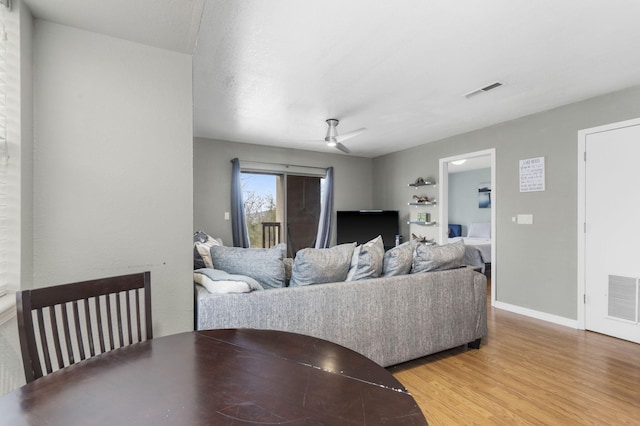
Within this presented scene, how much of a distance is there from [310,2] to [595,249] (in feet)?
11.9

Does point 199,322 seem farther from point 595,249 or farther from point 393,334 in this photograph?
point 595,249

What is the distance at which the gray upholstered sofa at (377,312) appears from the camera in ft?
6.28

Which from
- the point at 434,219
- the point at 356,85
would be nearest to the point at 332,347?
the point at 356,85

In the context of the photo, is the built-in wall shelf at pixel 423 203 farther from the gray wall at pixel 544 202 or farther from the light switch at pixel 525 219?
the light switch at pixel 525 219

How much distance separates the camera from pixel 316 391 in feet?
2.61

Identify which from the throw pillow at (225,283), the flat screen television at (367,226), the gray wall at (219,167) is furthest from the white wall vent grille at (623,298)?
the gray wall at (219,167)

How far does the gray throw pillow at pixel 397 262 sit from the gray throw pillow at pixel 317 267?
397mm

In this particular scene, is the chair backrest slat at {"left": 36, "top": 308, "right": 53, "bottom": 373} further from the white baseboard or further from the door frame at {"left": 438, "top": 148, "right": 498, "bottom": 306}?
the door frame at {"left": 438, "top": 148, "right": 498, "bottom": 306}

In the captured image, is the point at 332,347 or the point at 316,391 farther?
the point at 332,347

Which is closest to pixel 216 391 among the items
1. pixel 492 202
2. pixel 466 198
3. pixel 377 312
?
pixel 377 312

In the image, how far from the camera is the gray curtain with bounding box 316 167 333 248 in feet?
19.9

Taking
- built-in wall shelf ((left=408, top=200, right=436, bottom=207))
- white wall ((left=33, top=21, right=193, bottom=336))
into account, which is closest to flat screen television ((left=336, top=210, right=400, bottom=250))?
built-in wall shelf ((left=408, top=200, right=436, bottom=207))

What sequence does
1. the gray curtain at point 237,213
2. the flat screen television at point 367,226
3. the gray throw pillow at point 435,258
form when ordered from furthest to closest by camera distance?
1. the flat screen television at point 367,226
2. the gray curtain at point 237,213
3. the gray throw pillow at point 435,258

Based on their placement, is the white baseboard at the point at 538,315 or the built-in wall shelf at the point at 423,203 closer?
the white baseboard at the point at 538,315
